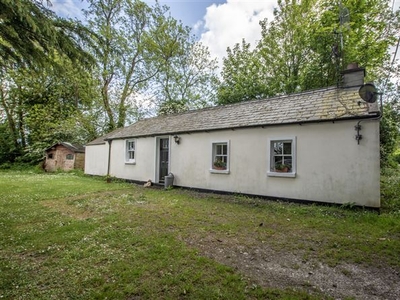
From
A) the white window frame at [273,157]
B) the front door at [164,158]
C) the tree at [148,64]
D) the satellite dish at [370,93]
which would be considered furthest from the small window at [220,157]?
the tree at [148,64]

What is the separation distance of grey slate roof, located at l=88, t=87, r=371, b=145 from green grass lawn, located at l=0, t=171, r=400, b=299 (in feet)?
9.66

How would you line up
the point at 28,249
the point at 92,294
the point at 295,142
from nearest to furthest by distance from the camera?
the point at 92,294
the point at 28,249
the point at 295,142

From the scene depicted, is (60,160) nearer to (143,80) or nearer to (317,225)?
(143,80)

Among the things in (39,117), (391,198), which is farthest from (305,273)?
(39,117)

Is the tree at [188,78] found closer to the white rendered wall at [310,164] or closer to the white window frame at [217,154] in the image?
the white window frame at [217,154]

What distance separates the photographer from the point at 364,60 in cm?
1655

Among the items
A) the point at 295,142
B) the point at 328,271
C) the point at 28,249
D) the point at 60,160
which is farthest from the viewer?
the point at 60,160

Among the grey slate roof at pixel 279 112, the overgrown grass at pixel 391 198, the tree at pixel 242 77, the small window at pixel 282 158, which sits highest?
the tree at pixel 242 77

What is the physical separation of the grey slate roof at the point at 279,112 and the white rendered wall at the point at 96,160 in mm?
4725

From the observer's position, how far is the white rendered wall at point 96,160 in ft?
51.1

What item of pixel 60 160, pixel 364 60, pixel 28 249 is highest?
pixel 364 60

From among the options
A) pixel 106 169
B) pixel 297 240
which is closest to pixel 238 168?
pixel 297 240

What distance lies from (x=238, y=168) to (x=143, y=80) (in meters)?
19.1

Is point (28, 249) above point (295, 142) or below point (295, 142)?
below
